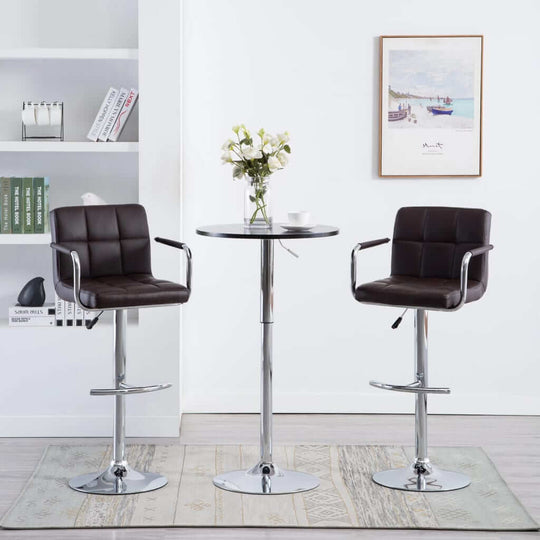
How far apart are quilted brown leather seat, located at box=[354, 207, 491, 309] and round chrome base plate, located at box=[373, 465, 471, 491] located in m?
0.73

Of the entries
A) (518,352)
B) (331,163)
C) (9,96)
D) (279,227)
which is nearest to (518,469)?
(518,352)

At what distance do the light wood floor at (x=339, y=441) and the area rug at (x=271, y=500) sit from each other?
1.7 inches

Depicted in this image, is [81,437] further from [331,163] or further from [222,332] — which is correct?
[331,163]

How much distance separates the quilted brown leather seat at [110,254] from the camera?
11.3ft

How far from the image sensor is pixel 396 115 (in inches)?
178

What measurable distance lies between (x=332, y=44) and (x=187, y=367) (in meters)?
1.77

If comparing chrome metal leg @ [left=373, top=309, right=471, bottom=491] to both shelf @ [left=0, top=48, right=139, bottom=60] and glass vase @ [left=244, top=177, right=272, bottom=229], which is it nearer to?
glass vase @ [left=244, top=177, right=272, bottom=229]

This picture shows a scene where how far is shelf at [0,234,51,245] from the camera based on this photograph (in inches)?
166

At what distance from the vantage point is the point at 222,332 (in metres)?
4.68

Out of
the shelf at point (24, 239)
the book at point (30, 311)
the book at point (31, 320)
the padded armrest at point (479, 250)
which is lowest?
the book at point (31, 320)

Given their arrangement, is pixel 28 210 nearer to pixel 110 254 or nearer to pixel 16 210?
pixel 16 210

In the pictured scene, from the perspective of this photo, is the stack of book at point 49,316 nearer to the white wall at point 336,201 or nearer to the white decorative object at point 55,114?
the white wall at point 336,201

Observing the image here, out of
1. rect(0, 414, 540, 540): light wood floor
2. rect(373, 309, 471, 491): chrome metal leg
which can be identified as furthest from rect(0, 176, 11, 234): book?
rect(373, 309, 471, 491): chrome metal leg

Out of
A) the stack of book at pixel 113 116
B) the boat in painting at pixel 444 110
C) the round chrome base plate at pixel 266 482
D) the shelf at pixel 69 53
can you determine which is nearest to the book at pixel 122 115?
the stack of book at pixel 113 116
